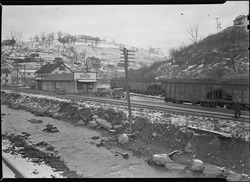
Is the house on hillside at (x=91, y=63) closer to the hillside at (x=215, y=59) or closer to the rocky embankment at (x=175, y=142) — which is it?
the hillside at (x=215, y=59)

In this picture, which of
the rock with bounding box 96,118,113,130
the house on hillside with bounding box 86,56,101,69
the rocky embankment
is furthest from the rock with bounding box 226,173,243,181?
the house on hillside with bounding box 86,56,101,69

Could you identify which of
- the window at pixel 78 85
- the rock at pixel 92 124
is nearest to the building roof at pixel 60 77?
the window at pixel 78 85

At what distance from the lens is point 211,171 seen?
8.55 meters

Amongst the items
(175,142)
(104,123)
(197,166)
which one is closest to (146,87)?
(104,123)

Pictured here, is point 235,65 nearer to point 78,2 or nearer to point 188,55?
point 188,55

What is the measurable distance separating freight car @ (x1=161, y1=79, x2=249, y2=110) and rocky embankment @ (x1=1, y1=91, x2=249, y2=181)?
625 centimetres

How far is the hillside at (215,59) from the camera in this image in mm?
33969

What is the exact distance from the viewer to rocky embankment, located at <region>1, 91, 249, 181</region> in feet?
29.6

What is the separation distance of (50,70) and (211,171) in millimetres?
34342

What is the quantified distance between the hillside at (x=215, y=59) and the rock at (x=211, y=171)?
2557cm

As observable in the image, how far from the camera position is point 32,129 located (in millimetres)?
15594

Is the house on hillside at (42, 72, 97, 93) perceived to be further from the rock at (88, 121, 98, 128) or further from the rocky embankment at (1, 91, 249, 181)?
the rock at (88, 121, 98, 128)

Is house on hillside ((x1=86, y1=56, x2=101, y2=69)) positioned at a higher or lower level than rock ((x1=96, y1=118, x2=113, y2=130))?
higher

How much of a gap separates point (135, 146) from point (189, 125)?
3141mm
